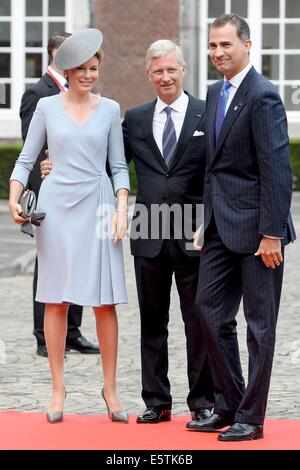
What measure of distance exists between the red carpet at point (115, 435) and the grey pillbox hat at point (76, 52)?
1.71 m

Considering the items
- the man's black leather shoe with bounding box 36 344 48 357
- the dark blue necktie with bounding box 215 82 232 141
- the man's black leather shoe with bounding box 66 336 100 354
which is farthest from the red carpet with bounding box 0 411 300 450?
the man's black leather shoe with bounding box 66 336 100 354

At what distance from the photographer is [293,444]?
5.96m

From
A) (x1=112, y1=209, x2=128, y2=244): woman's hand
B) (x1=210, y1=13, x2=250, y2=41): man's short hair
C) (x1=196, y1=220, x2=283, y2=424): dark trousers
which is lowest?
(x1=196, y1=220, x2=283, y2=424): dark trousers

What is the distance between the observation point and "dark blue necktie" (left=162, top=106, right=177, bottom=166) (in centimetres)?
654

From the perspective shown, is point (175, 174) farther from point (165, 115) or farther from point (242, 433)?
point (242, 433)

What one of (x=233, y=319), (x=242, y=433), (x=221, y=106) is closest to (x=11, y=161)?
(x=221, y=106)

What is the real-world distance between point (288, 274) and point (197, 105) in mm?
6145

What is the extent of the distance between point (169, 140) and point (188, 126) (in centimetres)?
11

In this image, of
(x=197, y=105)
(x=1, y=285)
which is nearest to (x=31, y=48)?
(x=1, y=285)

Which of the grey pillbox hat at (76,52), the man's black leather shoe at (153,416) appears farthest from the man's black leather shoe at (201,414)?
the grey pillbox hat at (76,52)

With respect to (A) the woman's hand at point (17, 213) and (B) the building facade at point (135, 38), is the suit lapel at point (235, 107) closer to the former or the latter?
(A) the woman's hand at point (17, 213)

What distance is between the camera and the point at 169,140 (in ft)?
21.5

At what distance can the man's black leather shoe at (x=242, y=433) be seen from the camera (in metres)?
6.05

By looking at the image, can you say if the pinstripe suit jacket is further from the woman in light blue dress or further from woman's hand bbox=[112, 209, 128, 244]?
the woman in light blue dress
